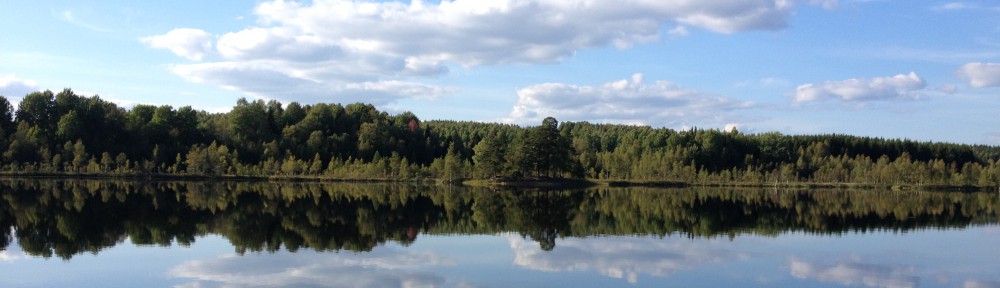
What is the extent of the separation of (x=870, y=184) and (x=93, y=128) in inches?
3707

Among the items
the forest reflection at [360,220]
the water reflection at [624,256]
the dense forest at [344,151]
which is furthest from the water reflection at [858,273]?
the dense forest at [344,151]

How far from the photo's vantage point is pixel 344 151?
4168 inches

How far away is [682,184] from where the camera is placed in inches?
3573

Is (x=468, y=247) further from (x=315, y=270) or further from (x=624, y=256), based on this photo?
(x=315, y=270)

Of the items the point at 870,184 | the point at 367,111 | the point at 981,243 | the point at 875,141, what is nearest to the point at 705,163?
the point at 870,184

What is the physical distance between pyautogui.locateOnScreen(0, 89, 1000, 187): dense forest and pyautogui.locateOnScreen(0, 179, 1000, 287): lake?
1618 inches

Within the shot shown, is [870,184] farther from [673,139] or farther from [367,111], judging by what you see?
[367,111]

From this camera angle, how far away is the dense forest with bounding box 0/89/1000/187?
8206cm

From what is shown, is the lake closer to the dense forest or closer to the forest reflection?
the forest reflection

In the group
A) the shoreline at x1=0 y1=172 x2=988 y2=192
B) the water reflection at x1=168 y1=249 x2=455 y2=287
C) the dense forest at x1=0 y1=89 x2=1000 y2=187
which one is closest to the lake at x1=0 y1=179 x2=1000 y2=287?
the water reflection at x1=168 y1=249 x2=455 y2=287

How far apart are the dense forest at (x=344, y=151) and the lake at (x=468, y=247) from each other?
41092 mm

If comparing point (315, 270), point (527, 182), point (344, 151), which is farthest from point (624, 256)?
point (344, 151)

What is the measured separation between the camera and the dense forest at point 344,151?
8206cm

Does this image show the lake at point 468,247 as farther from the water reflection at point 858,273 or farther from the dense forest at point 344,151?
the dense forest at point 344,151
